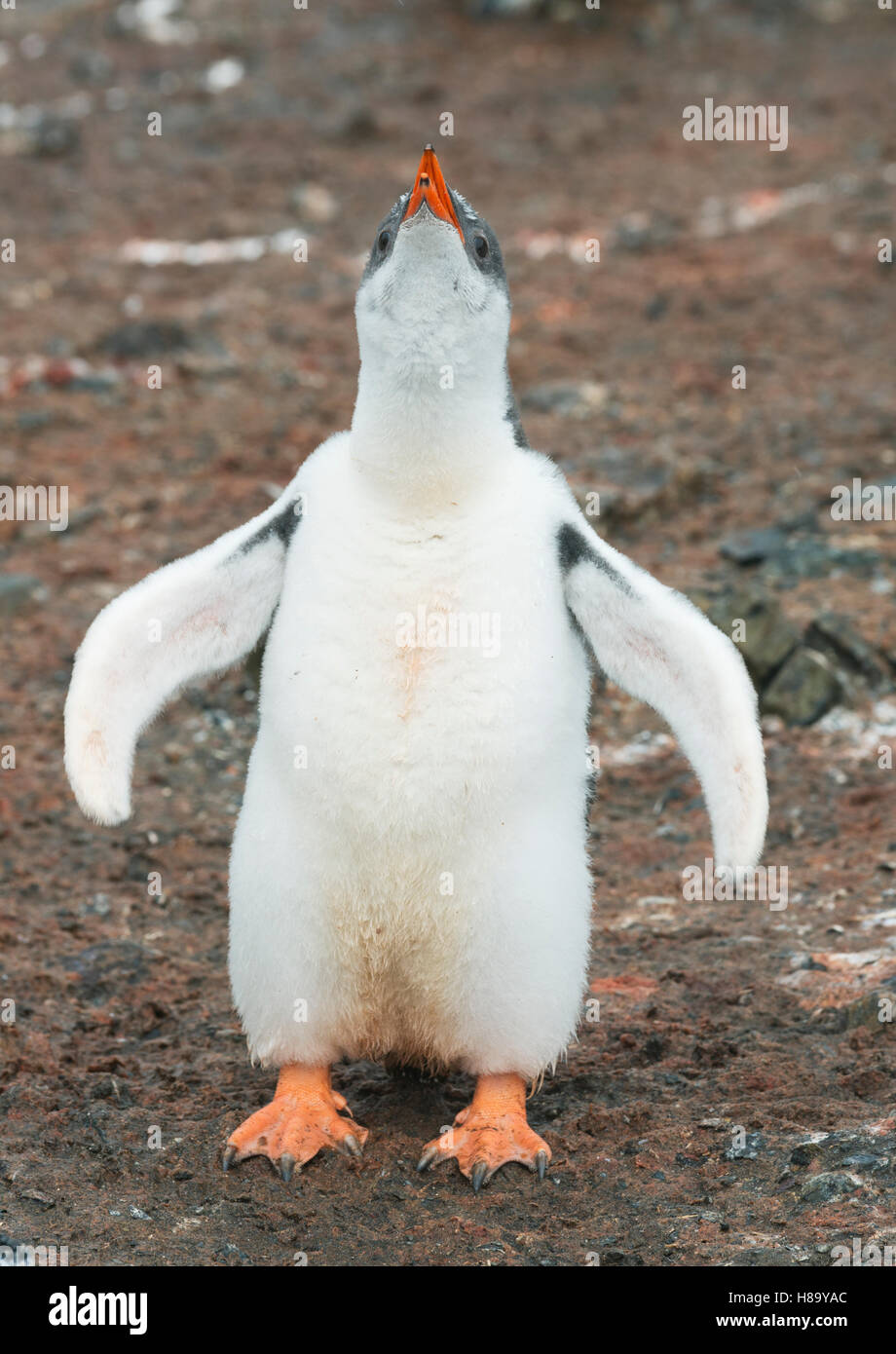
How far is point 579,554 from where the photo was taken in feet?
12.0

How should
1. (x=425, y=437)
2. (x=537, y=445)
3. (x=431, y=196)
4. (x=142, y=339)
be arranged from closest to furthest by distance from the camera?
1. (x=431, y=196)
2. (x=425, y=437)
3. (x=537, y=445)
4. (x=142, y=339)

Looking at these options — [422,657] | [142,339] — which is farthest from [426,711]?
[142,339]

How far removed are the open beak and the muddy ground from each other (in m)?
1.93

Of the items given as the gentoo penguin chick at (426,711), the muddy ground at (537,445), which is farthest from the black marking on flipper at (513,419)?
the muddy ground at (537,445)

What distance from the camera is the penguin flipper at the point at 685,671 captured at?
355 cm

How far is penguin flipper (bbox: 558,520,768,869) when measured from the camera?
3547 millimetres

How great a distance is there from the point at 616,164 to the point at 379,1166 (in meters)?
10.3

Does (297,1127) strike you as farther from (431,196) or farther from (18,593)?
(18,593)

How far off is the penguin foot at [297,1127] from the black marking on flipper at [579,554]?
1.21m

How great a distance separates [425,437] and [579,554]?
41cm

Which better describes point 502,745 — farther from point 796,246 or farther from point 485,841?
point 796,246

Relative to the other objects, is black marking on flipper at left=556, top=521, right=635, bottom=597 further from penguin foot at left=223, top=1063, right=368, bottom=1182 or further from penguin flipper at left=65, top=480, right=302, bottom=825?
penguin foot at left=223, top=1063, right=368, bottom=1182

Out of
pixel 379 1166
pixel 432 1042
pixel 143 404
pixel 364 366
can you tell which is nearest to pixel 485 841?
pixel 432 1042

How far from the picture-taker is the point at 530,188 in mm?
12359
